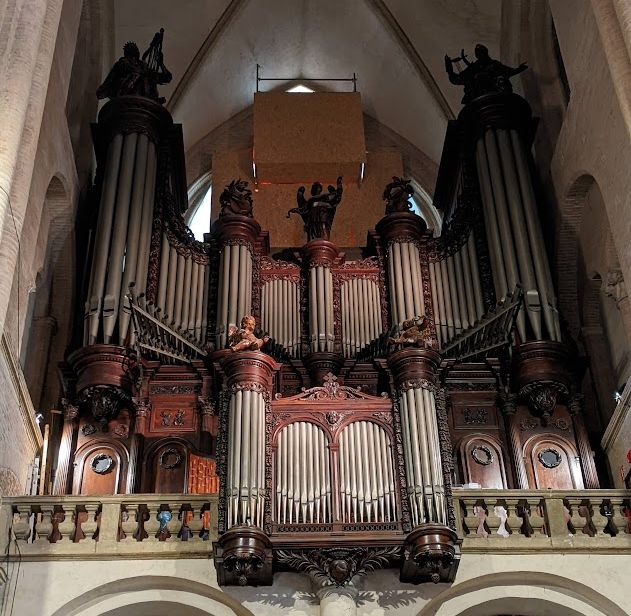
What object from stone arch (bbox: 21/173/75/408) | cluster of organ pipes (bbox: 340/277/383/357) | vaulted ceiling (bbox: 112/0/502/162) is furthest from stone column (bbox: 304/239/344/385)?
vaulted ceiling (bbox: 112/0/502/162)

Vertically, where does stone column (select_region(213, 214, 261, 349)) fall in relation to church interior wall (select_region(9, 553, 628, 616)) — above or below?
above

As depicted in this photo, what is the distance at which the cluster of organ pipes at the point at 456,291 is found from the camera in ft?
53.9

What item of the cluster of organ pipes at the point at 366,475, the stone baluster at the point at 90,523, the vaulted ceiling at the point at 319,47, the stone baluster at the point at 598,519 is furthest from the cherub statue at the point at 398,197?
the stone baluster at the point at 90,523

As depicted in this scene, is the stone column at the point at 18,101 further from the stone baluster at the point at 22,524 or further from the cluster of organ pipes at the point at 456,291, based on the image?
the cluster of organ pipes at the point at 456,291

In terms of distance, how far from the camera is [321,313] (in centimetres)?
1638

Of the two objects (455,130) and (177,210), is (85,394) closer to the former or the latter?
(177,210)

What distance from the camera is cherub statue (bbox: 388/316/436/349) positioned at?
13492mm

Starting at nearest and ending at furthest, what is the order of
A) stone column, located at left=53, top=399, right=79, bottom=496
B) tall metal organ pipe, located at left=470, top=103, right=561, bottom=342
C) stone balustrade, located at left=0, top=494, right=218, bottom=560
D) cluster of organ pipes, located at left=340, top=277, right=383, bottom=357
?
stone balustrade, located at left=0, top=494, right=218, bottom=560 → stone column, located at left=53, top=399, right=79, bottom=496 → tall metal organ pipe, located at left=470, top=103, right=561, bottom=342 → cluster of organ pipes, located at left=340, top=277, right=383, bottom=357

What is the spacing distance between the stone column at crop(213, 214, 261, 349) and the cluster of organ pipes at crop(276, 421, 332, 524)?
336cm

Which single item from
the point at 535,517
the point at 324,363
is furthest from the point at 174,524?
the point at 535,517

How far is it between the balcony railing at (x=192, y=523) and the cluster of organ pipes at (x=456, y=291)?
152 inches

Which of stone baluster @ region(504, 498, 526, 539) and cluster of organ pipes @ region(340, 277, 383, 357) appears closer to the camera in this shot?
stone baluster @ region(504, 498, 526, 539)

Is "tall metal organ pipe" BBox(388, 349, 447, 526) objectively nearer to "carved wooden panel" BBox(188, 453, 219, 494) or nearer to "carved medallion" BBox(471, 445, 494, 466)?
"carved medallion" BBox(471, 445, 494, 466)

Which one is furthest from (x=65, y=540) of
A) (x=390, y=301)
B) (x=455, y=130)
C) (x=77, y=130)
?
(x=455, y=130)
